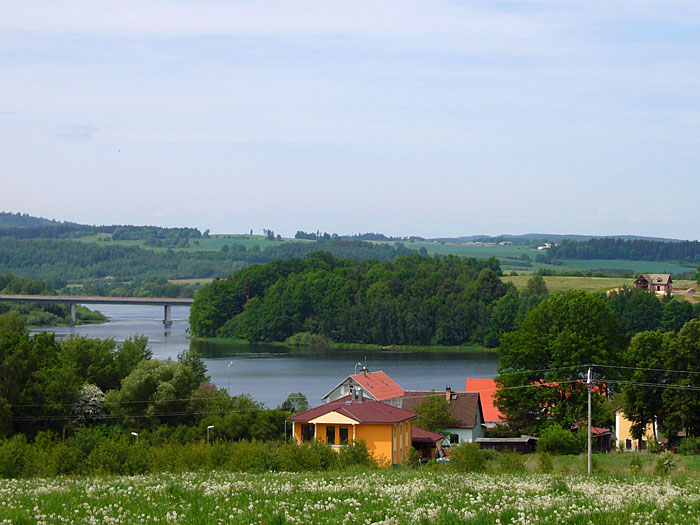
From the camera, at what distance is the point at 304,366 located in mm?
69312

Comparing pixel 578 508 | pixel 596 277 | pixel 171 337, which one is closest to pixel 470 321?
pixel 171 337

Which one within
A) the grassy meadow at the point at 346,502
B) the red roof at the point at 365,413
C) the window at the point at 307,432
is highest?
the grassy meadow at the point at 346,502

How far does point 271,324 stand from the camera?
101 metres

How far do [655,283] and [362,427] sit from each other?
85890 mm

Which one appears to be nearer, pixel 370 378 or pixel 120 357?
pixel 120 357

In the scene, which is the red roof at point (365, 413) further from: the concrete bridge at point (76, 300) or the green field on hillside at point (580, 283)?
the green field on hillside at point (580, 283)

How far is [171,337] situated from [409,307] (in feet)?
89.3

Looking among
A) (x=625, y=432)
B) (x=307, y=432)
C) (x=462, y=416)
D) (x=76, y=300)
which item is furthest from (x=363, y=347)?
(x=307, y=432)

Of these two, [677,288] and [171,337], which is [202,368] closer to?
[171,337]

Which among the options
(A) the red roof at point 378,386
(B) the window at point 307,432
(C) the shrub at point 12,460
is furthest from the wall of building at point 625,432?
(C) the shrub at point 12,460

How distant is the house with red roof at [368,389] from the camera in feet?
131

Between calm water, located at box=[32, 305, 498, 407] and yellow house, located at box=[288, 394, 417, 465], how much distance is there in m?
14.7

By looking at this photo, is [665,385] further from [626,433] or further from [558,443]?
[626,433]

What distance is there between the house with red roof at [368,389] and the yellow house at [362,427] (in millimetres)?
9257
